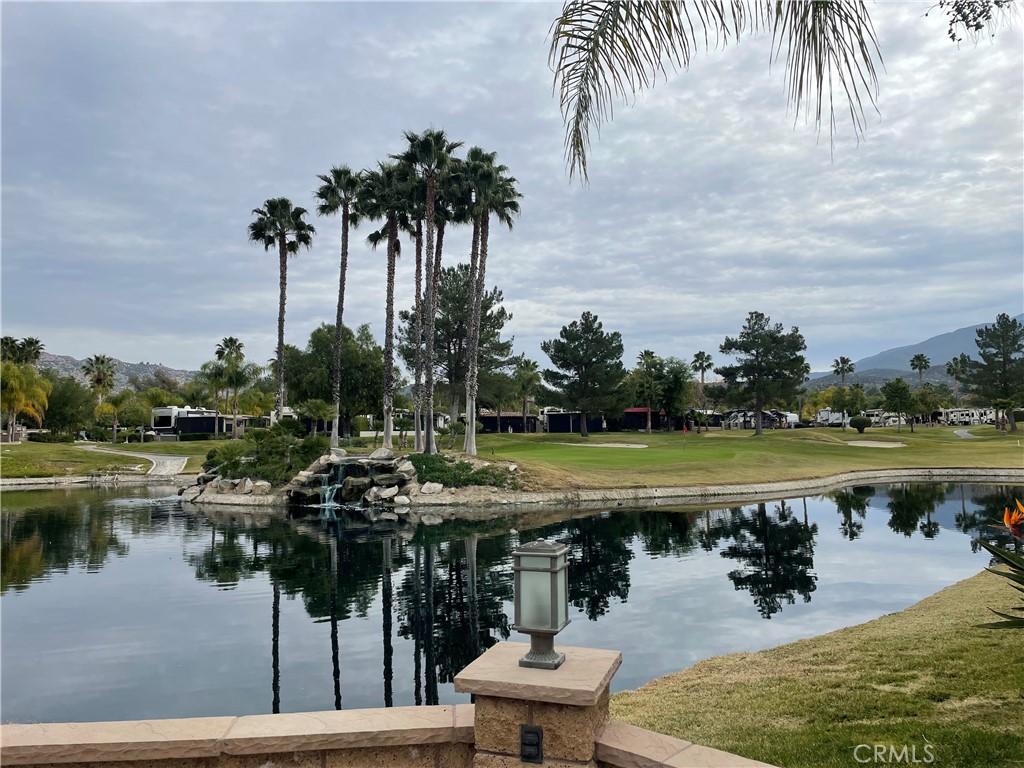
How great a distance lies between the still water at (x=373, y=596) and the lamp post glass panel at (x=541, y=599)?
594cm

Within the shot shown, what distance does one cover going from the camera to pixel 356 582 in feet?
53.6

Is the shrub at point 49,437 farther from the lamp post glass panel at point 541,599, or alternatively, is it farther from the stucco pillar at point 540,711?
the stucco pillar at point 540,711

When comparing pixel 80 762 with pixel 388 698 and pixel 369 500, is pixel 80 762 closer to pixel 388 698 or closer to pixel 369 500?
pixel 388 698

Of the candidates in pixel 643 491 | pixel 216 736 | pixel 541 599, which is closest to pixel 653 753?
pixel 541 599

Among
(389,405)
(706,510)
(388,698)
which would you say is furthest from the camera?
(389,405)

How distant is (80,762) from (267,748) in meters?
1.01

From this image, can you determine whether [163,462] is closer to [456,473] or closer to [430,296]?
[430,296]

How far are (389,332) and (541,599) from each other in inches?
1316

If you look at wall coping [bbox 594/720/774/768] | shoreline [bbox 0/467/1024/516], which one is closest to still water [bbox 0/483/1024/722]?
shoreline [bbox 0/467/1024/516]

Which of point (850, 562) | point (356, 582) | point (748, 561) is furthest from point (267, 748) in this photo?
point (850, 562)

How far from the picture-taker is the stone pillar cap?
11.6 feet

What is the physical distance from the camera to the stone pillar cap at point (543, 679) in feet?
11.6

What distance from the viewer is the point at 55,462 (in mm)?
47969

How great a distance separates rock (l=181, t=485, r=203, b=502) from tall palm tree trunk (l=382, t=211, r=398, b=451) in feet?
31.9
